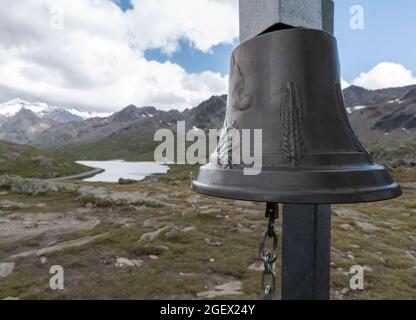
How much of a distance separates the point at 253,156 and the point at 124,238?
7235mm

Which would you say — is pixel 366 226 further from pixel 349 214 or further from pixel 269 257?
pixel 269 257

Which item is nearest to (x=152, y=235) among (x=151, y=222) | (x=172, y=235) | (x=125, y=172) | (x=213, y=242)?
(x=172, y=235)

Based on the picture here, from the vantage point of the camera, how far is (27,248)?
8.04 meters

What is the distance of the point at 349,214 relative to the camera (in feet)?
46.1

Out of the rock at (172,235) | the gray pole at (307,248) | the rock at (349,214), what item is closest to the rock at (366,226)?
the rock at (349,214)

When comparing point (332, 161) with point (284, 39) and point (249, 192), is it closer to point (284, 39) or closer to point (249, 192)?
point (249, 192)

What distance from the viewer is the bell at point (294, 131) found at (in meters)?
1.69

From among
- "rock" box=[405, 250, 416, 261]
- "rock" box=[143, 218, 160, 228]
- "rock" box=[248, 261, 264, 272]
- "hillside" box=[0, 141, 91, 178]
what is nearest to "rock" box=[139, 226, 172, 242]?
"rock" box=[143, 218, 160, 228]

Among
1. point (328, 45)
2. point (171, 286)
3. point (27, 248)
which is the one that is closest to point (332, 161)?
point (328, 45)

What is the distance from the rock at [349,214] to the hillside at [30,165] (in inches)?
2639

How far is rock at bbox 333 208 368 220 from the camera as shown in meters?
13.4

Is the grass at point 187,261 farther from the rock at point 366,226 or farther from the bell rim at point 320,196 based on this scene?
the bell rim at point 320,196

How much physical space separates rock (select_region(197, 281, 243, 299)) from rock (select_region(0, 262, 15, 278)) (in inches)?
167
